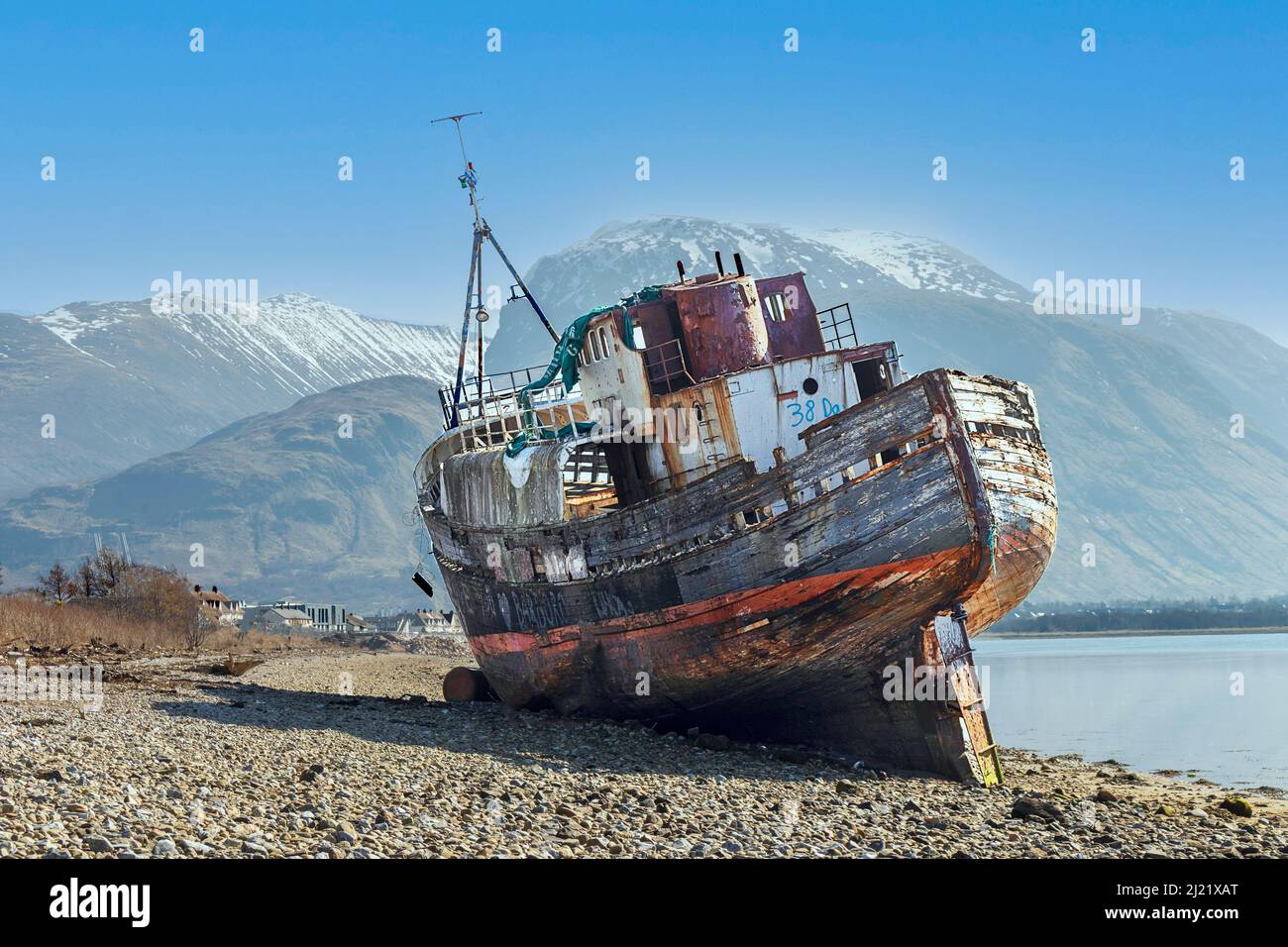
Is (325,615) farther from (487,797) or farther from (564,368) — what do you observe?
(487,797)

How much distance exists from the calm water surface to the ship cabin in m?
13.4

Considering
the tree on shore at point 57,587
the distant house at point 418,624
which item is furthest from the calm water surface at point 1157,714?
the distant house at point 418,624

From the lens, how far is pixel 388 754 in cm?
1895

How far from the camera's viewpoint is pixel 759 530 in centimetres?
2220

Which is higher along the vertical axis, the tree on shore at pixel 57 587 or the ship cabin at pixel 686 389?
the ship cabin at pixel 686 389

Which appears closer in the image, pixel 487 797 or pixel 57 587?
pixel 487 797

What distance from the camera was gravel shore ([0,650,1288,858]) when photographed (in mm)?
12219

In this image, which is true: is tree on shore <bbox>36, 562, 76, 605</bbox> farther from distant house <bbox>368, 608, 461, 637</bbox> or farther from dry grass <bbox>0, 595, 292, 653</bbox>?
distant house <bbox>368, 608, 461, 637</bbox>

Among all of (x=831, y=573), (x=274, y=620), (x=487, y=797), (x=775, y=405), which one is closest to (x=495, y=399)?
(x=775, y=405)

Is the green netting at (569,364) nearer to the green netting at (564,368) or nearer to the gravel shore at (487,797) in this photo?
the green netting at (564,368)

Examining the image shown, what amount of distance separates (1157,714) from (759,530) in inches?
→ 1289

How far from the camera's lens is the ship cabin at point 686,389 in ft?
80.1

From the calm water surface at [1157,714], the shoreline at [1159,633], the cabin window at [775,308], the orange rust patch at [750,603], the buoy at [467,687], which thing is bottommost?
the shoreline at [1159,633]

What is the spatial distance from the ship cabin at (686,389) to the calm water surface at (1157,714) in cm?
1336
